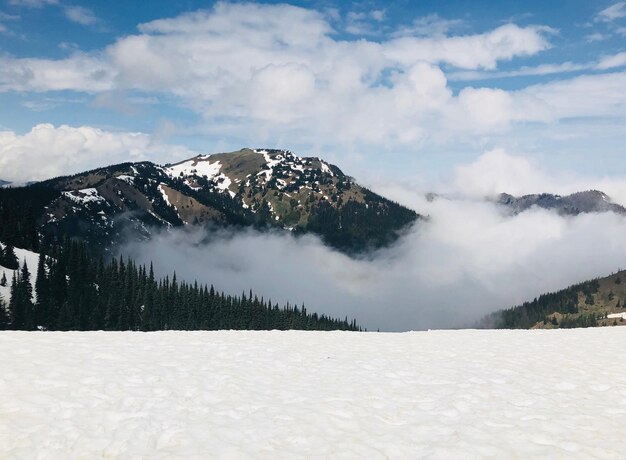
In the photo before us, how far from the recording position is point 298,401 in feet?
41.8

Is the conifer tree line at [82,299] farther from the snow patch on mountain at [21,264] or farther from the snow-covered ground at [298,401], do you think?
the snow-covered ground at [298,401]

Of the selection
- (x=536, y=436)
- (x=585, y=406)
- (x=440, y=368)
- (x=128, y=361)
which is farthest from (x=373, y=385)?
(x=128, y=361)

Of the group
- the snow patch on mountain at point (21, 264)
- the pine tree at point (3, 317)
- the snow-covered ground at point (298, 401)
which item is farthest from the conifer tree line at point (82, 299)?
the snow-covered ground at point (298, 401)

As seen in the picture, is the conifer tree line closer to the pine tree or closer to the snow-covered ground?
the pine tree

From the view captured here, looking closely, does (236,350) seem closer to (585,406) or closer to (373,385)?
(373,385)

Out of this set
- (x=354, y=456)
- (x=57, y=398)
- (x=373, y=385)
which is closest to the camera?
(x=354, y=456)

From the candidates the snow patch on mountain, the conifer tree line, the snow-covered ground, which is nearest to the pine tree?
the conifer tree line

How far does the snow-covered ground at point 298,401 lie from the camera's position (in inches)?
382

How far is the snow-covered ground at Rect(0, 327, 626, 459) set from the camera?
9695 millimetres

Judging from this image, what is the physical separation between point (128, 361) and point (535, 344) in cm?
1987

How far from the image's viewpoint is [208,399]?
12.6 m

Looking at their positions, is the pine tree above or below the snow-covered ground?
below

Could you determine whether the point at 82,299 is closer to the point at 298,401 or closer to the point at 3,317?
the point at 3,317

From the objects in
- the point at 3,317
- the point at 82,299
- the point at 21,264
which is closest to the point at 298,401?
the point at 3,317
